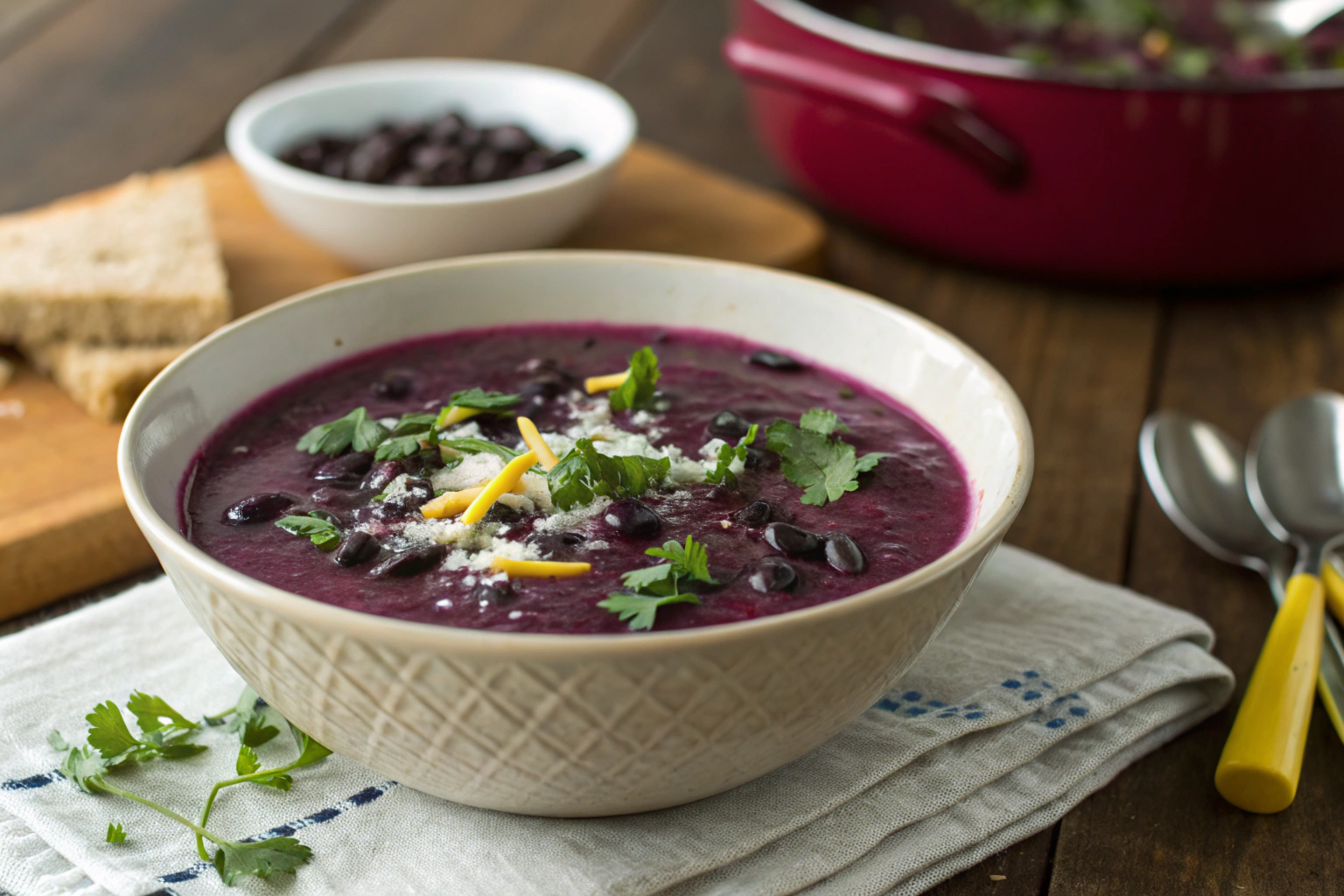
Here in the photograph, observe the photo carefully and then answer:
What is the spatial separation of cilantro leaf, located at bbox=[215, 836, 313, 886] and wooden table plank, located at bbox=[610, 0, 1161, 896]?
3.07 feet

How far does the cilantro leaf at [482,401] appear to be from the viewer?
2.36 m

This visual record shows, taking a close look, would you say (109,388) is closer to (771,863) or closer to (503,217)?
(503,217)

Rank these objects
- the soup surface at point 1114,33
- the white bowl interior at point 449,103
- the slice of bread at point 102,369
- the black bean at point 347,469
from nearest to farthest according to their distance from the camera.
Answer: the black bean at point 347,469
the slice of bread at point 102,369
the white bowl interior at point 449,103
the soup surface at point 1114,33

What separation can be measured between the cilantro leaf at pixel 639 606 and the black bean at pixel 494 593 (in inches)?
5.1

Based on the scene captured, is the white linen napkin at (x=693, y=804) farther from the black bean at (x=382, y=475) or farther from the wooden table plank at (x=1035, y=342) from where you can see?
the black bean at (x=382, y=475)

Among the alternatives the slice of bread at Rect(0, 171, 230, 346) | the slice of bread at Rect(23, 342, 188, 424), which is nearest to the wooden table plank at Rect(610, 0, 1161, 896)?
the slice of bread at Rect(0, 171, 230, 346)

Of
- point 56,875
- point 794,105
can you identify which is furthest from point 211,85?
point 56,875

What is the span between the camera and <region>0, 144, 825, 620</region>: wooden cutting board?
9.17 feet

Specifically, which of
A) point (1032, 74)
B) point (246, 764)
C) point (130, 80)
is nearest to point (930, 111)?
point (1032, 74)

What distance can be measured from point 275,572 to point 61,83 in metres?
3.94

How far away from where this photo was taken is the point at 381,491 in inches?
84.4

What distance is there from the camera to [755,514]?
2.08 meters

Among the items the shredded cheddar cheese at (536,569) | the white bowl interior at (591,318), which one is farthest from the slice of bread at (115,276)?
the shredded cheddar cheese at (536,569)

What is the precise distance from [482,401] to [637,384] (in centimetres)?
29
